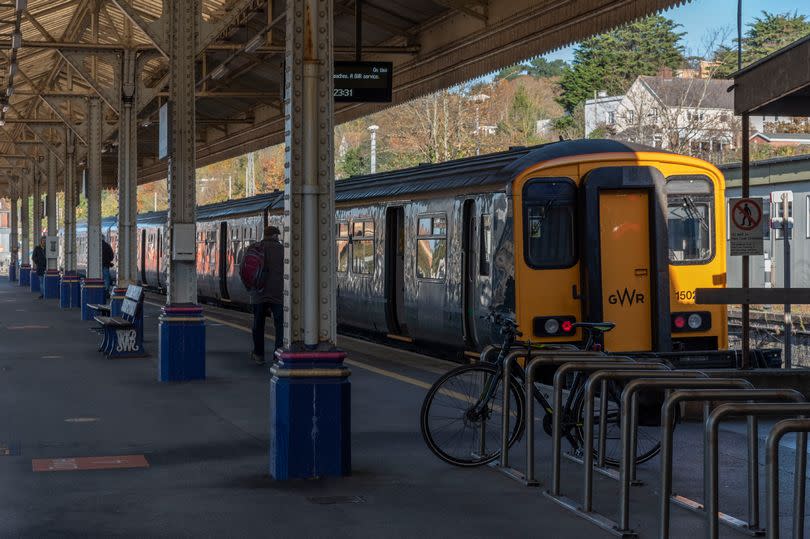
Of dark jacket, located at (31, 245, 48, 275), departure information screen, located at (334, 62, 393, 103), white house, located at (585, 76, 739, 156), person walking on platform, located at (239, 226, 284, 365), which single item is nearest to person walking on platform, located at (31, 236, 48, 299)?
dark jacket, located at (31, 245, 48, 275)

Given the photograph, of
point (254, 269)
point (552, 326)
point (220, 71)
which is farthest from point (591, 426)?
point (220, 71)

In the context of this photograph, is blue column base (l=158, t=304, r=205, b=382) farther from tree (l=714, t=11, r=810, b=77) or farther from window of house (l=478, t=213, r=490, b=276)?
tree (l=714, t=11, r=810, b=77)

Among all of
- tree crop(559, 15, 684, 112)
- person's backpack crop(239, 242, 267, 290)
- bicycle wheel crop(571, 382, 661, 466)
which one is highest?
tree crop(559, 15, 684, 112)

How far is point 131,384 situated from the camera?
48.8 ft

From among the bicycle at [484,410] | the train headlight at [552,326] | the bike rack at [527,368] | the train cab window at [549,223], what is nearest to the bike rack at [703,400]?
the bike rack at [527,368]

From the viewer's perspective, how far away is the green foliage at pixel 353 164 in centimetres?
8275

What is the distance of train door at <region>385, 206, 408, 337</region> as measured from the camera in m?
19.0

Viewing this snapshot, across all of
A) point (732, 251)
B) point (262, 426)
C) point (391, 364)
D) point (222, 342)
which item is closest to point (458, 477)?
point (262, 426)

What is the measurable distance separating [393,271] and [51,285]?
24018 mm

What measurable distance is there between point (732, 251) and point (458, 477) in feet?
16.2

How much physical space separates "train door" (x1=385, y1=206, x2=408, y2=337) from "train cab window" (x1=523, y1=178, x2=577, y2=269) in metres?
4.46

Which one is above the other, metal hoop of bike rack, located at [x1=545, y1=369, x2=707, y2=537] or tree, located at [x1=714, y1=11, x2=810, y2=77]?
tree, located at [x1=714, y1=11, x2=810, y2=77]

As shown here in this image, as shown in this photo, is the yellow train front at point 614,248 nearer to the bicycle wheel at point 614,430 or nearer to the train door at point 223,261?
the bicycle wheel at point 614,430

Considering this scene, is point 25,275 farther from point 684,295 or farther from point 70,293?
point 684,295
